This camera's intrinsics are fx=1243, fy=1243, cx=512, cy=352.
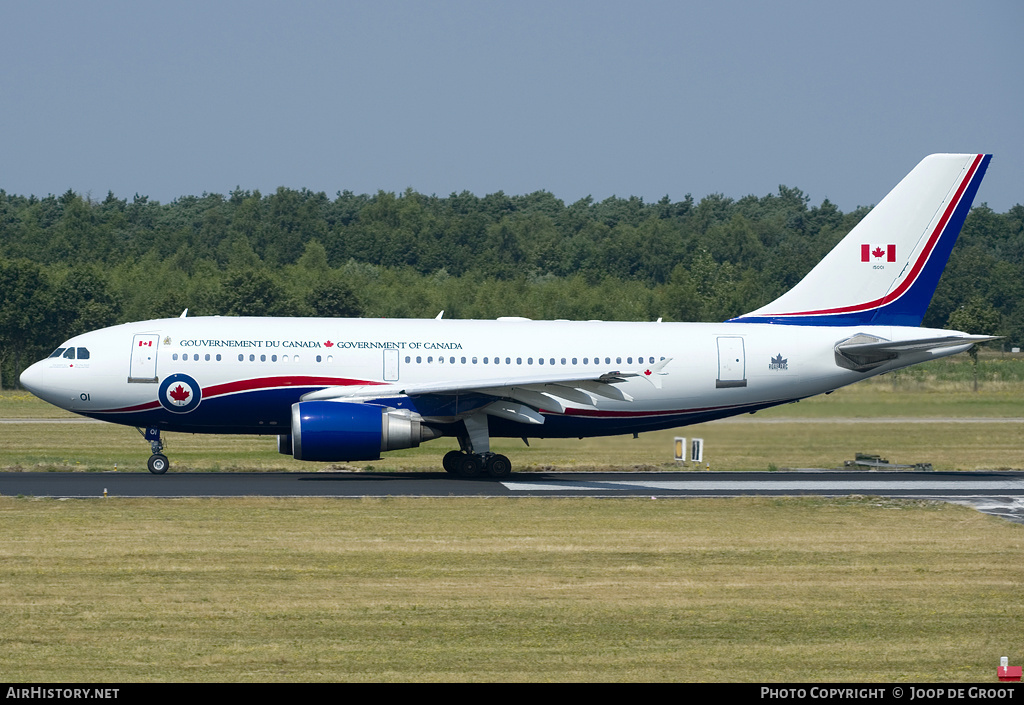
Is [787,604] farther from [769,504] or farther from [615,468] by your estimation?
[615,468]

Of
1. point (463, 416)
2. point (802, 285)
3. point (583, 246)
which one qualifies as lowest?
point (463, 416)

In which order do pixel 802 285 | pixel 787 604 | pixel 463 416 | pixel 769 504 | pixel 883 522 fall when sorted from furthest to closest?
pixel 802 285, pixel 463 416, pixel 769 504, pixel 883 522, pixel 787 604

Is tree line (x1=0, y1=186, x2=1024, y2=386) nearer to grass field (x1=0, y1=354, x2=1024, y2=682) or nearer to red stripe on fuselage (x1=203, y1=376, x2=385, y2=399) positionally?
red stripe on fuselage (x1=203, y1=376, x2=385, y2=399)

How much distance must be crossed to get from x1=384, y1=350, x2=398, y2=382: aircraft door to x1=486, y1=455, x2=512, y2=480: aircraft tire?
318 cm

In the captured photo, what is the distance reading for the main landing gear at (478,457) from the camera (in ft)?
102

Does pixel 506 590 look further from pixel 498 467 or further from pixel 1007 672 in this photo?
pixel 498 467

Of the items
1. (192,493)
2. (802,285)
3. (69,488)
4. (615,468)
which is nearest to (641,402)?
(615,468)

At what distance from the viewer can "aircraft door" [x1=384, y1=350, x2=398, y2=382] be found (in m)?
30.9

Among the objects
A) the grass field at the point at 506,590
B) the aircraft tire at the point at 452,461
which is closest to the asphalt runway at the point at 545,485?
the aircraft tire at the point at 452,461

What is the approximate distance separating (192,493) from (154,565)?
8.56 m

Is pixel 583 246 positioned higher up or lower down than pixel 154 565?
higher up

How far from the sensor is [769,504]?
2595 cm

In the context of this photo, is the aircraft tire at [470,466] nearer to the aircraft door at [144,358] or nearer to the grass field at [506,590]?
the grass field at [506,590]

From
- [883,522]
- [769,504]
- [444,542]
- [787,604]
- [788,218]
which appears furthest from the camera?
[788,218]
